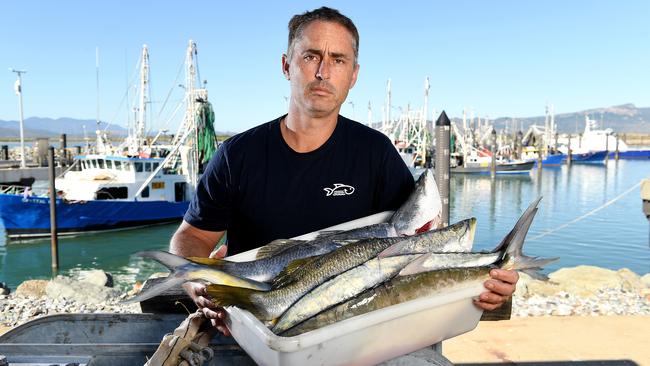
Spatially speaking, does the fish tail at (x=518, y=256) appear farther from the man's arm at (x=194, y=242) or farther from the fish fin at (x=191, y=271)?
the man's arm at (x=194, y=242)

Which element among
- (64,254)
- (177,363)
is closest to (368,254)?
(177,363)

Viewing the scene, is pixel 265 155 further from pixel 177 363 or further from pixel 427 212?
pixel 177 363

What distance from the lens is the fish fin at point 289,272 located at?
1719 mm

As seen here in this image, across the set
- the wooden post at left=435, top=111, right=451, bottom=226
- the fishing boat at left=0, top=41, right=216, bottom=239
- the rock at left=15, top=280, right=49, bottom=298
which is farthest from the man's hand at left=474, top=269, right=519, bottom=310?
the fishing boat at left=0, top=41, right=216, bottom=239

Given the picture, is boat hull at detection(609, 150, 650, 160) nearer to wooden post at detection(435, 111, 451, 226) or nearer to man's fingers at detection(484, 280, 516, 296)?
wooden post at detection(435, 111, 451, 226)

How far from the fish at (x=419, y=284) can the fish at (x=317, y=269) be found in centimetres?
11

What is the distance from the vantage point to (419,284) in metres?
1.59

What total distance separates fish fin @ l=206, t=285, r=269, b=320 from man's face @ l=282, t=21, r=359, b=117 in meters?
1.11

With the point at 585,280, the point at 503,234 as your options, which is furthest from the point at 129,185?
the point at 585,280

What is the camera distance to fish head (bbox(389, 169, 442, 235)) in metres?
2.29

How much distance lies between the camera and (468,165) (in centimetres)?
5125

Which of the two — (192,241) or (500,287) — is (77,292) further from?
(500,287)

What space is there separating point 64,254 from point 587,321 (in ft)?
58.1

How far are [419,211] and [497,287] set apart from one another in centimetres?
72
